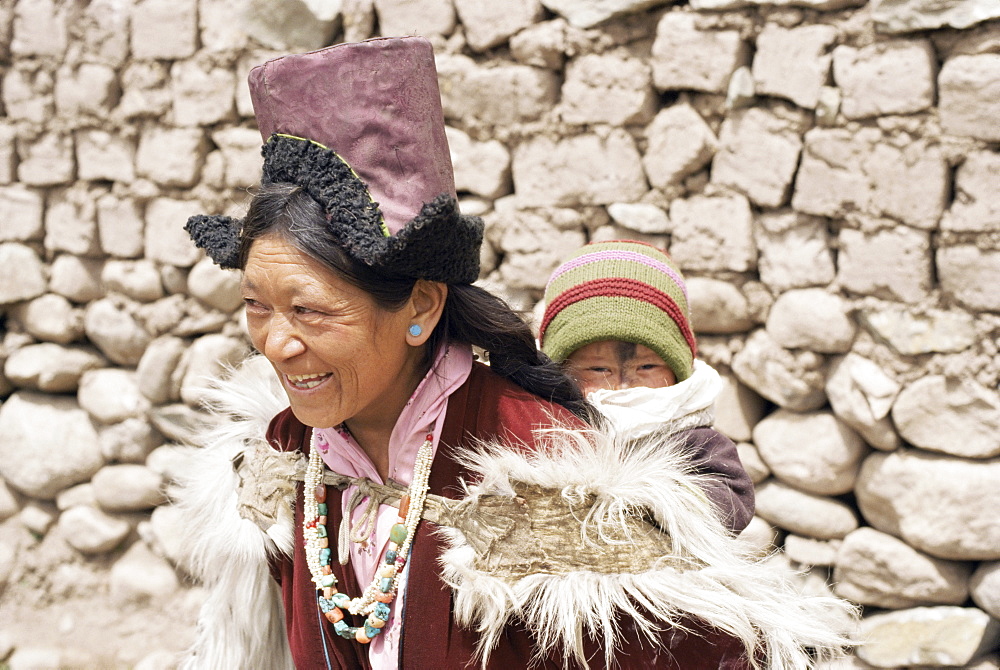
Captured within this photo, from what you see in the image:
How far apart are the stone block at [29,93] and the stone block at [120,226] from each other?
53 cm

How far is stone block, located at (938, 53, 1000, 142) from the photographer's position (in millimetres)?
2648

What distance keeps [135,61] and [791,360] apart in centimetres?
336

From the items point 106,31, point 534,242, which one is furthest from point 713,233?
point 106,31

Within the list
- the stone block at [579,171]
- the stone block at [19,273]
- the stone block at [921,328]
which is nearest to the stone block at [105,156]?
the stone block at [19,273]

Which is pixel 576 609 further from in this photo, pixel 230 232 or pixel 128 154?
pixel 128 154

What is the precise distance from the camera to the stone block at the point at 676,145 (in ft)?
10.7

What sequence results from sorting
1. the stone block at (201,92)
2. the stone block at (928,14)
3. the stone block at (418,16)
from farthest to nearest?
the stone block at (201,92)
the stone block at (418,16)
the stone block at (928,14)

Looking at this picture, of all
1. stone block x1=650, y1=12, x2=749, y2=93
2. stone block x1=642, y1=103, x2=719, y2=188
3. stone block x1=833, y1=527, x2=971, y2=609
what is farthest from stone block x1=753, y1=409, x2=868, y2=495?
stone block x1=650, y1=12, x2=749, y2=93

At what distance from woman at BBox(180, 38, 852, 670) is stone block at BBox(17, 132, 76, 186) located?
3321 mm

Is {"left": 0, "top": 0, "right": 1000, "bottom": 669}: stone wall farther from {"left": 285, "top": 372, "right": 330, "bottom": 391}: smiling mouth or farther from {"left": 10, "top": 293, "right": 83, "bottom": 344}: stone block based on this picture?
{"left": 285, "top": 372, "right": 330, "bottom": 391}: smiling mouth

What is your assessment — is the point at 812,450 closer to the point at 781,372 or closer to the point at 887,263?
the point at 781,372

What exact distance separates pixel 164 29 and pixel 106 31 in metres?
0.35

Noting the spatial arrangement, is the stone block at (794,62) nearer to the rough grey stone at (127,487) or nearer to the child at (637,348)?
the child at (637,348)

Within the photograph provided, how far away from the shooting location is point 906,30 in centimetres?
278
